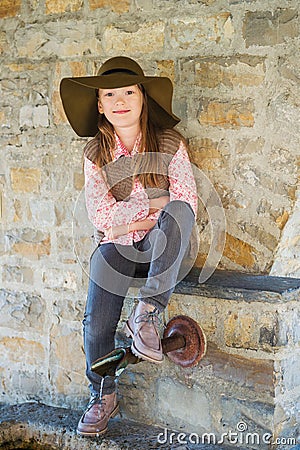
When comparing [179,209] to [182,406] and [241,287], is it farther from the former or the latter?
[182,406]

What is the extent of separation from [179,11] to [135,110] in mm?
438

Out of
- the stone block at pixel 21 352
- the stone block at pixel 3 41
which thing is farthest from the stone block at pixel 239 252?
the stone block at pixel 3 41

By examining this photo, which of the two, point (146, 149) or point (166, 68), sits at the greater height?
point (166, 68)

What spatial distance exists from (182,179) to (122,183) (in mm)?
247

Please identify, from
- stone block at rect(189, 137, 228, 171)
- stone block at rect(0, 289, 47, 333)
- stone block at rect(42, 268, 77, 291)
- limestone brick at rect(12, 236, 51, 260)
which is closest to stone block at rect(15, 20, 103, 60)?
stone block at rect(189, 137, 228, 171)

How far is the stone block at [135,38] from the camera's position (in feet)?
9.02

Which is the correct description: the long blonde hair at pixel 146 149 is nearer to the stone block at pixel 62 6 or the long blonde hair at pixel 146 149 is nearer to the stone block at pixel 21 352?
the stone block at pixel 62 6

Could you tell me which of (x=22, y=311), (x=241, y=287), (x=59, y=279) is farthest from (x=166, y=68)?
(x=22, y=311)

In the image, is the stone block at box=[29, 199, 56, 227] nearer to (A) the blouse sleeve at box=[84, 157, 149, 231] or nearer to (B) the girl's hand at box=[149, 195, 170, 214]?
(A) the blouse sleeve at box=[84, 157, 149, 231]

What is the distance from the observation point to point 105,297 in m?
2.68

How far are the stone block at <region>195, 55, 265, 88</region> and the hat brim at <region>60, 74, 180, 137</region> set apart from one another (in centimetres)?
15

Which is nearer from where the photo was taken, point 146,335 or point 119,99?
point 146,335

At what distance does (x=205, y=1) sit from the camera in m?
2.62

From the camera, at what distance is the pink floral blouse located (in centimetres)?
262
